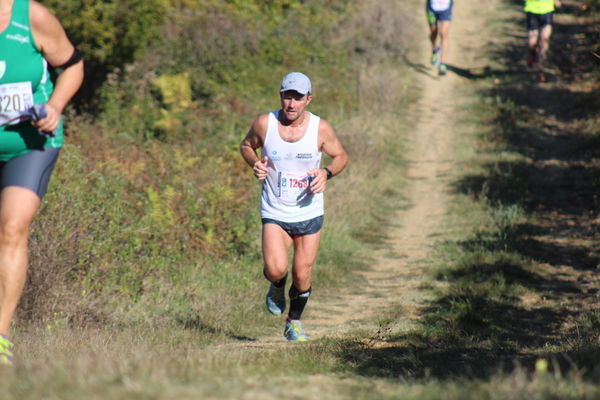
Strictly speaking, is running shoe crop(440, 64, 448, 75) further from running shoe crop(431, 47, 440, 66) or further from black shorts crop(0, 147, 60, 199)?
black shorts crop(0, 147, 60, 199)

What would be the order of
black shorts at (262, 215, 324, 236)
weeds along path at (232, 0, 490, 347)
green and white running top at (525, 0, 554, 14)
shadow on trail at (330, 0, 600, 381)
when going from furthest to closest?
green and white running top at (525, 0, 554, 14) → weeds along path at (232, 0, 490, 347) → black shorts at (262, 215, 324, 236) → shadow on trail at (330, 0, 600, 381)

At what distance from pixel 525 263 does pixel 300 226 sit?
461 cm

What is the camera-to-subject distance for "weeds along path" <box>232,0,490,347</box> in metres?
8.91

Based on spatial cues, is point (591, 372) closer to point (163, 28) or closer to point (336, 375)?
point (336, 375)

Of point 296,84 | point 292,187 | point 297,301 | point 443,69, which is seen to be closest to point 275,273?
point 297,301

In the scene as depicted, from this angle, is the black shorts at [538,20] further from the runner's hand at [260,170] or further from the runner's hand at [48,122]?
the runner's hand at [48,122]

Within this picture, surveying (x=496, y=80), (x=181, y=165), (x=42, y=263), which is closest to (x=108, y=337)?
(x=42, y=263)

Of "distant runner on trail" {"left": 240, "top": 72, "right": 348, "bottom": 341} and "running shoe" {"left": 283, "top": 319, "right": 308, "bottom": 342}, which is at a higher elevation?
"distant runner on trail" {"left": 240, "top": 72, "right": 348, "bottom": 341}

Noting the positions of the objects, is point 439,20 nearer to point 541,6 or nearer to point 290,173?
point 541,6

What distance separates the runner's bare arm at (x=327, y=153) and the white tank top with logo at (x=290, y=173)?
0.07 meters

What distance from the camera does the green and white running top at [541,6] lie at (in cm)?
1728

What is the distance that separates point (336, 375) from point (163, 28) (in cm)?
1541

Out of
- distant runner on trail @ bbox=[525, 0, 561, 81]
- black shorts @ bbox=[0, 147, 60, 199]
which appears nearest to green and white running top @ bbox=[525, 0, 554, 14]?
distant runner on trail @ bbox=[525, 0, 561, 81]

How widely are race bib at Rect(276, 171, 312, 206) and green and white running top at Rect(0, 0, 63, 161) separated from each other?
246 cm
